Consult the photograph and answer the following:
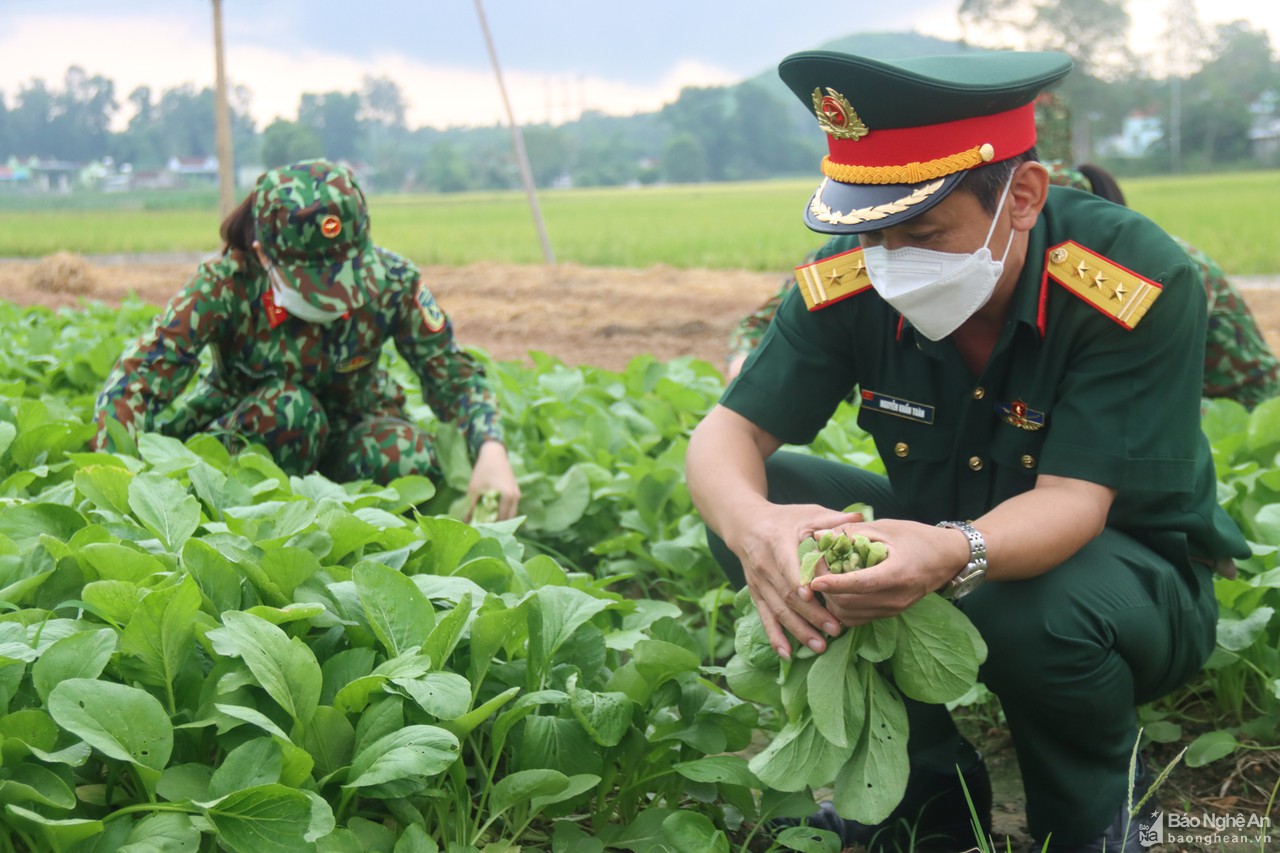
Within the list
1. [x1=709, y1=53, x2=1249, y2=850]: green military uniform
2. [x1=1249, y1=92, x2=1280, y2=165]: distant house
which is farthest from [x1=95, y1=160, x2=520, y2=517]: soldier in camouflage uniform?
[x1=1249, y1=92, x2=1280, y2=165]: distant house

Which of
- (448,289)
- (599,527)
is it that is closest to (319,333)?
(599,527)

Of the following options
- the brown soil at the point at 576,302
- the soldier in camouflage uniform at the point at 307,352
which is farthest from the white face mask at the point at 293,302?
the brown soil at the point at 576,302

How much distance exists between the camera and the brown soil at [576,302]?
9.05 m

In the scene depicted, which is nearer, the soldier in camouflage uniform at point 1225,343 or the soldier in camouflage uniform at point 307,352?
the soldier in camouflage uniform at point 307,352

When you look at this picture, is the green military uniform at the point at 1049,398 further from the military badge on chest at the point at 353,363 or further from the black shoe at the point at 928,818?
the military badge on chest at the point at 353,363

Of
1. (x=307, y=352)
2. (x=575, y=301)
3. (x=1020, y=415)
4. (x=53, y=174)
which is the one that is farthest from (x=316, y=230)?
(x=53, y=174)

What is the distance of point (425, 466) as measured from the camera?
333cm

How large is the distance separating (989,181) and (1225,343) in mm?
2232

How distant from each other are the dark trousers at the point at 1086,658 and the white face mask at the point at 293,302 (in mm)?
1742

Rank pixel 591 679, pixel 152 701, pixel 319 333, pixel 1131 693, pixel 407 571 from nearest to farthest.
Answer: pixel 152 701 → pixel 1131 693 → pixel 591 679 → pixel 407 571 → pixel 319 333

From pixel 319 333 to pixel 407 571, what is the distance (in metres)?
1.20

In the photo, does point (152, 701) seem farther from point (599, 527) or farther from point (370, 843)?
point (599, 527)

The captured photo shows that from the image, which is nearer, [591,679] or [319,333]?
[591,679]

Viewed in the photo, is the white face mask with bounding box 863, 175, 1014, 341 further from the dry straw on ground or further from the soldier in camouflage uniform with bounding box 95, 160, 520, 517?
the dry straw on ground
